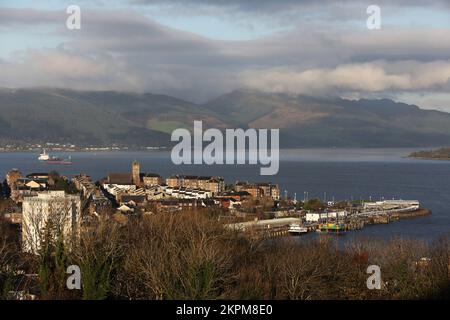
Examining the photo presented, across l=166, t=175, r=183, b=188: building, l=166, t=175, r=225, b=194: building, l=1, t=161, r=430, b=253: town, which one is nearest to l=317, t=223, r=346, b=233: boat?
l=1, t=161, r=430, b=253: town

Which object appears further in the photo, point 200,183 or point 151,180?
point 151,180

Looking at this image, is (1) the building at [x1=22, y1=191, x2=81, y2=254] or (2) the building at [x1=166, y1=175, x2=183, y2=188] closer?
(1) the building at [x1=22, y1=191, x2=81, y2=254]

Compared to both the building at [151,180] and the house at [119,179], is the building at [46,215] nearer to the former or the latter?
the house at [119,179]

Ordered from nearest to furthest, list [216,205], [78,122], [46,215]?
[46,215], [216,205], [78,122]

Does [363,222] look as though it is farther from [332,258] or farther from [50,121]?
[50,121]

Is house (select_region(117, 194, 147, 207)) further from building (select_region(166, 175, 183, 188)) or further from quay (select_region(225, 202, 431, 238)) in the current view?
building (select_region(166, 175, 183, 188))

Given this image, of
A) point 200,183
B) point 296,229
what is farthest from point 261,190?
point 296,229

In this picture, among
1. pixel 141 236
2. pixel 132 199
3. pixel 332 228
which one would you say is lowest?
pixel 332 228

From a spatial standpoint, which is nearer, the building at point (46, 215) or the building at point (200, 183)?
the building at point (46, 215)

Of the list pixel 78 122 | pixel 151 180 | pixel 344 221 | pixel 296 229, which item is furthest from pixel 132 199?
pixel 78 122

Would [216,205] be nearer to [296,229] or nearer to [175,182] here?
[296,229]

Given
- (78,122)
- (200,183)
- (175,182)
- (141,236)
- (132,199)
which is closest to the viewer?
(141,236)

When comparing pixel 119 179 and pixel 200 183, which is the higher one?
pixel 119 179

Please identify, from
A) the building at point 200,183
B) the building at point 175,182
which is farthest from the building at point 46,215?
the building at point 175,182
